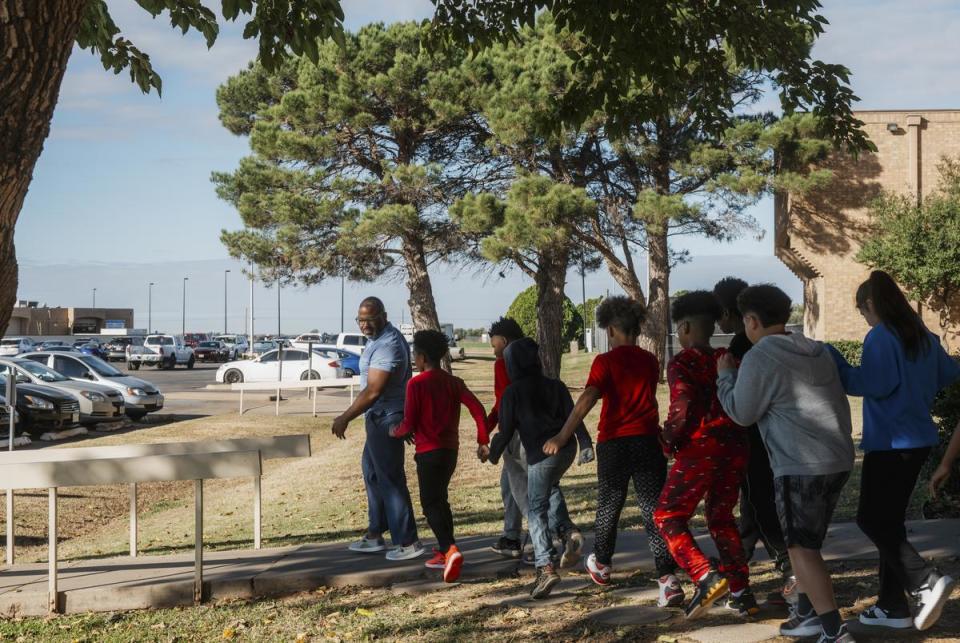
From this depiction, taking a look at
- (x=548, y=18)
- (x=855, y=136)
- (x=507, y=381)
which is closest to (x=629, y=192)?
(x=548, y=18)

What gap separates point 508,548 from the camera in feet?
24.1

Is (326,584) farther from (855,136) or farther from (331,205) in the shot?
(331,205)

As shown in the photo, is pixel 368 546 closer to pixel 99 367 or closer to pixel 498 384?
pixel 498 384

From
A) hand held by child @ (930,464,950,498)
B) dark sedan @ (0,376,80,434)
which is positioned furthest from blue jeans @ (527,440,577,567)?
dark sedan @ (0,376,80,434)

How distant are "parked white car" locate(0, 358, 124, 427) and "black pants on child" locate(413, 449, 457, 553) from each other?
16.1 metres

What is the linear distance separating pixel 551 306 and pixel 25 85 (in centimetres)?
2809

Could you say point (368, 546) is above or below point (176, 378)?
below

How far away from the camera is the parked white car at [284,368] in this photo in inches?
1417

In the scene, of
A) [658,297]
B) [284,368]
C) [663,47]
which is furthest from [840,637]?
[284,368]

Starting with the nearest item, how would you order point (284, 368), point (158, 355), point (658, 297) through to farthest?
point (658, 297), point (284, 368), point (158, 355)

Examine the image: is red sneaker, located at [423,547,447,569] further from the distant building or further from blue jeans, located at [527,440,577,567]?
the distant building

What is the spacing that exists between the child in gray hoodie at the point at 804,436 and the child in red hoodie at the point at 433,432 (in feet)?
7.78

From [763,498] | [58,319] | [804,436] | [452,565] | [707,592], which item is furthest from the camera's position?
[58,319]

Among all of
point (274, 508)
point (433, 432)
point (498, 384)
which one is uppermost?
point (498, 384)
